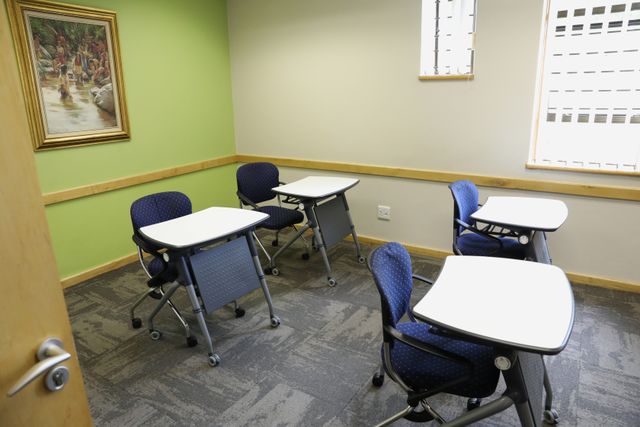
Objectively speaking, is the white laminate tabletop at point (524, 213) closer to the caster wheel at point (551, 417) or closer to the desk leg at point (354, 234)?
the caster wheel at point (551, 417)

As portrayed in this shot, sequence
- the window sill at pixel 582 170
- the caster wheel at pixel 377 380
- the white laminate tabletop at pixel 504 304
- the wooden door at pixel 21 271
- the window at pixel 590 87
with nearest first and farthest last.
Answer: the wooden door at pixel 21 271 → the white laminate tabletop at pixel 504 304 → the caster wheel at pixel 377 380 → the window at pixel 590 87 → the window sill at pixel 582 170

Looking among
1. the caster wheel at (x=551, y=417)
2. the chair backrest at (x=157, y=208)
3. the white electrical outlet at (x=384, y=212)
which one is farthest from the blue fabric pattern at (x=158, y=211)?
the caster wheel at (x=551, y=417)

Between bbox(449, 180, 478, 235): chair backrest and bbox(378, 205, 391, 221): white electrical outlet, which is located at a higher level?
bbox(449, 180, 478, 235): chair backrest

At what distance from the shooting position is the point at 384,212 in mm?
4082

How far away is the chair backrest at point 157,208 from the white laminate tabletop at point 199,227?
0.36ft

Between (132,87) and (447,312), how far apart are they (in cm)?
336

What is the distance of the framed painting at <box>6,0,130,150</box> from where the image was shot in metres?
2.96

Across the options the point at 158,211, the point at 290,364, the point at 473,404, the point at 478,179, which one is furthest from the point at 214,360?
the point at 478,179

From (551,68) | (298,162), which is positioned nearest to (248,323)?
(298,162)

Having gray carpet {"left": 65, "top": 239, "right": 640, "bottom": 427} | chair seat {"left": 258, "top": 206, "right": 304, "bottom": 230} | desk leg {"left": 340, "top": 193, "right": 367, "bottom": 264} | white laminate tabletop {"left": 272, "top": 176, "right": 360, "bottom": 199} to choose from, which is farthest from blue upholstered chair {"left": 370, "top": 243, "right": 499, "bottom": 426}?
desk leg {"left": 340, "top": 193, "right": 367, "bottom": 264}

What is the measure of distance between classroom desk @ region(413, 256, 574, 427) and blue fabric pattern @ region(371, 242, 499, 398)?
0.32ft

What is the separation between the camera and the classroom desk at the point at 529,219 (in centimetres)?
252

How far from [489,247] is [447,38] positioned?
1768 millimetres

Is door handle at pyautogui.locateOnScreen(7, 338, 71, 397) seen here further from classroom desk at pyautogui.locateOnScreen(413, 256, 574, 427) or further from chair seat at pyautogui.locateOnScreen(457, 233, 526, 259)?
chair seat at pyautogui.locateOnScreen(457, 233, 526, 259)
